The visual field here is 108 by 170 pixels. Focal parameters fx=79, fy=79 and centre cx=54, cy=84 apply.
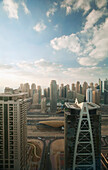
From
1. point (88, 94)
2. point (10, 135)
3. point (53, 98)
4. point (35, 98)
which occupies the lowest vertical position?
point (35, 98)

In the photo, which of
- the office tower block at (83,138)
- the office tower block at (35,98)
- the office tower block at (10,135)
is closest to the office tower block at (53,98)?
the office tower block at (35,98)

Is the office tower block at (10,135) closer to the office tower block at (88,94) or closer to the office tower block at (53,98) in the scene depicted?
the office tower block at (53,98)

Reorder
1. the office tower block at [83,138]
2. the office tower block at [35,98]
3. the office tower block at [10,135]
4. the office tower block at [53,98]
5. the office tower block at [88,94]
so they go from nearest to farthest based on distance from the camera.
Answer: the office tower block at [83,138] < the office tower block at [10,135] < the office tower block at [88,94] < the office tower block at [53,98] < the office tower block at [35,98]

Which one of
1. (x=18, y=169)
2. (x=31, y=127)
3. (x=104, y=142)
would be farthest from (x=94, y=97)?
(x=18, y=169)

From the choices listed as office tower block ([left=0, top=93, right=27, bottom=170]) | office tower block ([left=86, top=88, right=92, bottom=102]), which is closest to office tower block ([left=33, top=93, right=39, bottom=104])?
office tower block ([left=86, top=88, right=92, bottom=102])

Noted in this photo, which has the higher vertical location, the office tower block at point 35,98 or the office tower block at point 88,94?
the office tower block at point 88,94

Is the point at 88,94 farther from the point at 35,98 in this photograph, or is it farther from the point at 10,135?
the point at 10,135

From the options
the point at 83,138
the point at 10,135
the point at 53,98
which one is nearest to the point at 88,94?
the point at 53,98

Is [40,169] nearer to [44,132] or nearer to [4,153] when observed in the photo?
[4,153]
